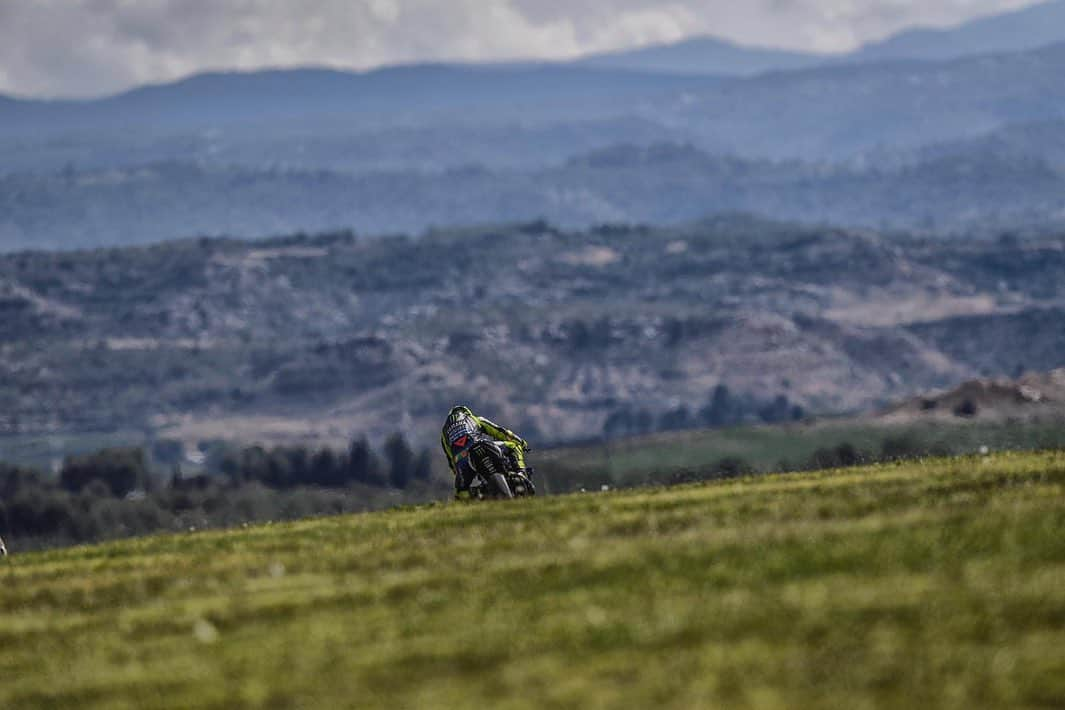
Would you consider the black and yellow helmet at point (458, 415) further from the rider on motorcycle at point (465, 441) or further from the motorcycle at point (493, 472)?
the motorcycle at point (493, 472)

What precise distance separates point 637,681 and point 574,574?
19.5 ft

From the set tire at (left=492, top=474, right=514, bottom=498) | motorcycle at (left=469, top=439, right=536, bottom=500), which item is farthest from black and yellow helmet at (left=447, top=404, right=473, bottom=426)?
tire at (left=492, top=474, right=514, bottom=498)

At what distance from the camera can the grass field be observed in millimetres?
21297

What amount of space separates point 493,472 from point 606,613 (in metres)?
21.7

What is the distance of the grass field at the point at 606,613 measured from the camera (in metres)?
21.3

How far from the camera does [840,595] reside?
950 inches

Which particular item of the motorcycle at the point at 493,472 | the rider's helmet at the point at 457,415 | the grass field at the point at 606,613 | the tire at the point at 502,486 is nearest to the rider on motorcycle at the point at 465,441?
the rider's helmet at the point at 457,415

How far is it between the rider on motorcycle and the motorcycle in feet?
0.69

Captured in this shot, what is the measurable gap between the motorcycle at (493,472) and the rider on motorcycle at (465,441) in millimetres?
210

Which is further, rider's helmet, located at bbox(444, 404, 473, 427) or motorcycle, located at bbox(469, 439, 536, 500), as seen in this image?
→ rider's helmet, located at bbox(444, 404, 473, 427)

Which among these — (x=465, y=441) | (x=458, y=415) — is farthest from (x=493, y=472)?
(x=458, y=415)

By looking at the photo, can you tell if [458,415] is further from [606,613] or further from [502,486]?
[606,613]

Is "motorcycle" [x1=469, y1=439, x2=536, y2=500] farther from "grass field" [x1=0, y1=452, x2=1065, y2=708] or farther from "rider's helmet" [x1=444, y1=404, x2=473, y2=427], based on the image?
"grass field" [x1=0, y1=452, x2=1065, y2=708]

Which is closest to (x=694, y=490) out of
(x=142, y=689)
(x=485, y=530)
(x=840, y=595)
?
(x=485, y=530)
